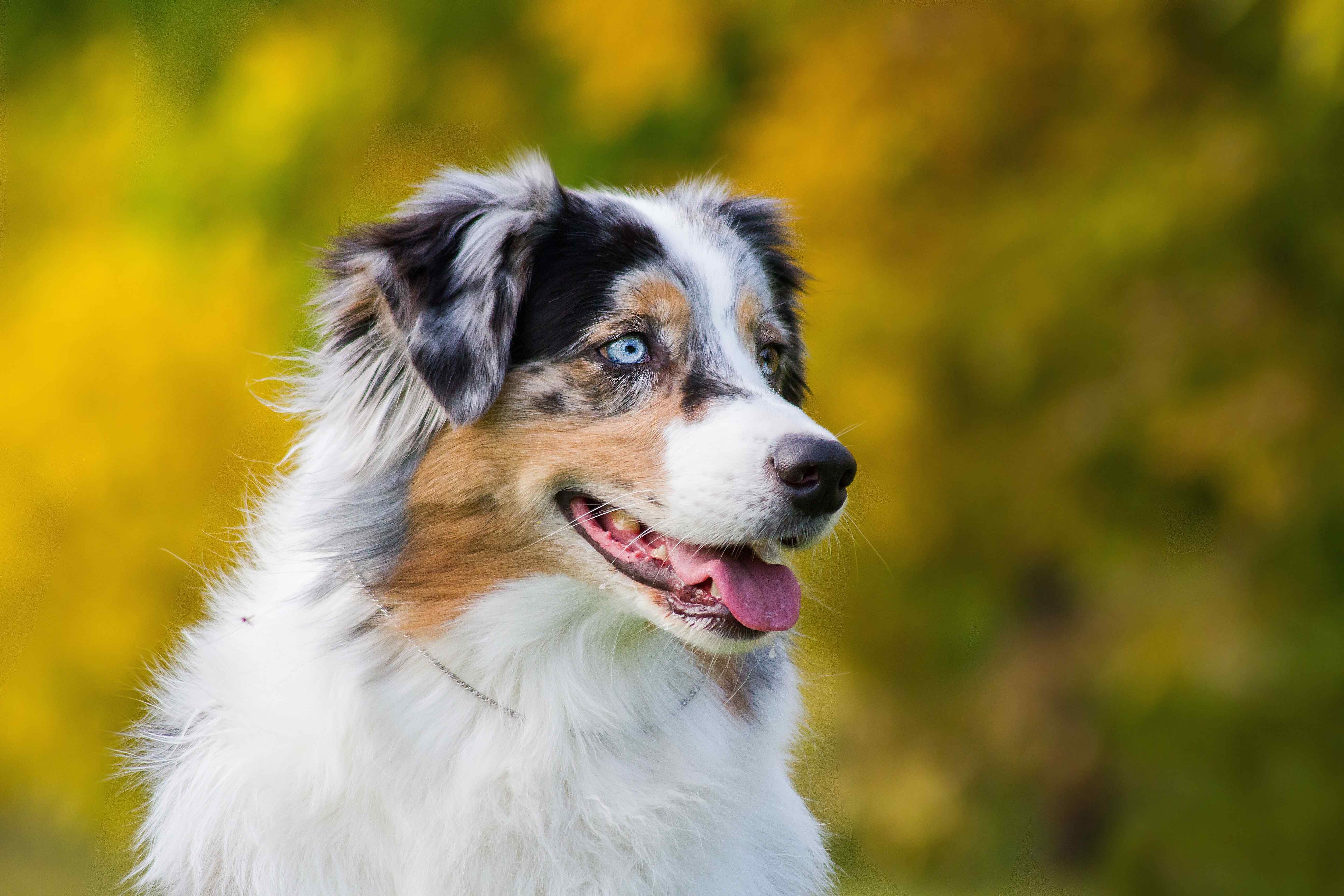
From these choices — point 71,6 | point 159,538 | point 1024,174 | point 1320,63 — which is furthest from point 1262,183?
point 71,6

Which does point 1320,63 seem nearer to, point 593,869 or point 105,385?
point 593,869

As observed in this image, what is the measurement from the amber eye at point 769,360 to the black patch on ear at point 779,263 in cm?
17

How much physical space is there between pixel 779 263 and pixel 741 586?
136cm

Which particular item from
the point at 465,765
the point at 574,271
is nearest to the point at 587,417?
the point at 574,271

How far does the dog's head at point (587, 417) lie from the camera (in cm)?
313

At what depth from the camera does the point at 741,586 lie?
324 cm

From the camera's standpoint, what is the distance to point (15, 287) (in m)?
8.09

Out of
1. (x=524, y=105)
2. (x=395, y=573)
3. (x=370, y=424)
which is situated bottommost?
(x=395, y=573)

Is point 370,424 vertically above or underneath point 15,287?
above

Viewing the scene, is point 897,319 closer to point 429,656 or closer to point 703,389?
point 703,389

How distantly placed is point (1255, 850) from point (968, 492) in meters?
2.58

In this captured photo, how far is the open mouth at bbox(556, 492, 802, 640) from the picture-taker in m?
3.18

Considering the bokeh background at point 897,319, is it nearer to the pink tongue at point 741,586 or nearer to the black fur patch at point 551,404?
the pink tongue at point 741,586

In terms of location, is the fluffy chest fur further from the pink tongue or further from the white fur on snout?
the white fur on snout
